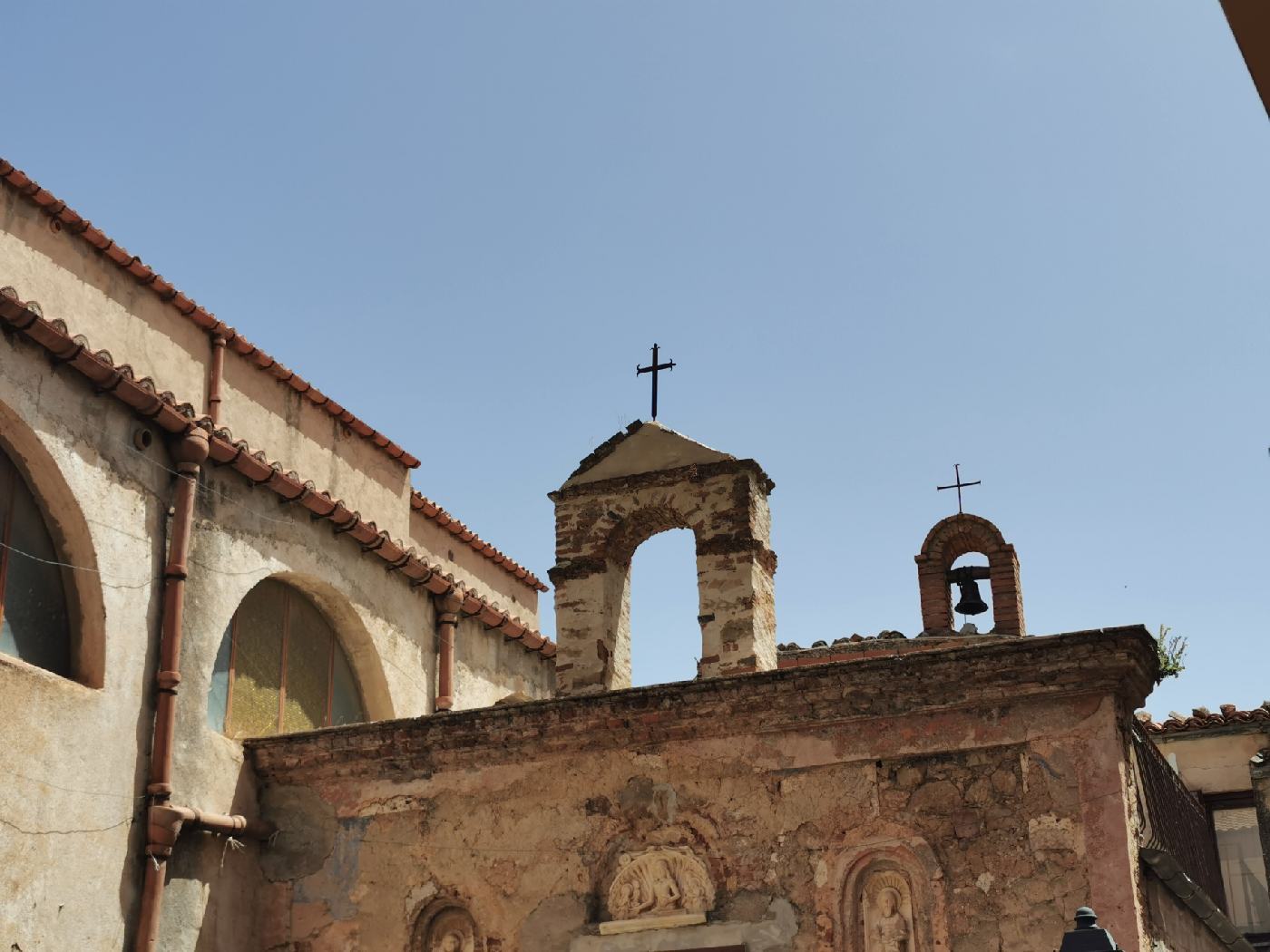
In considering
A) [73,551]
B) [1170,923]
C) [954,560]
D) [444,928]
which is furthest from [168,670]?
[954,560]

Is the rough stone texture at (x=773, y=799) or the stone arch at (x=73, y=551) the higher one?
the stone arch at (x=73, y=551)

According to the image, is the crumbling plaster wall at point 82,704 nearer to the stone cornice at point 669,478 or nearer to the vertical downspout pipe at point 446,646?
the stone cornice at point 669,478

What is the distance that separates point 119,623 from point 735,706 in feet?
13.2

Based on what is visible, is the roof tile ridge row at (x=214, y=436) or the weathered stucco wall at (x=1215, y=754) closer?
the roof tile ridge row at (x=214, y=436)

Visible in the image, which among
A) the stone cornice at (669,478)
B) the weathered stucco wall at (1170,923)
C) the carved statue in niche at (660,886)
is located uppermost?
the stone cornice at (669,478)

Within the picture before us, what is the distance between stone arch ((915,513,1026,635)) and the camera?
688 inches

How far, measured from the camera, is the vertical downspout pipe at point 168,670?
998 centimetres

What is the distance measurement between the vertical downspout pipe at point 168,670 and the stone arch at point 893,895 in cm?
428

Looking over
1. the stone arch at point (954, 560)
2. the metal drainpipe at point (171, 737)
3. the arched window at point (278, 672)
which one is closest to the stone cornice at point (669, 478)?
the arched window at point (278, 672)

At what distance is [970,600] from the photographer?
60.1 ft

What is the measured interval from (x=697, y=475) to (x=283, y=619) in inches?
136

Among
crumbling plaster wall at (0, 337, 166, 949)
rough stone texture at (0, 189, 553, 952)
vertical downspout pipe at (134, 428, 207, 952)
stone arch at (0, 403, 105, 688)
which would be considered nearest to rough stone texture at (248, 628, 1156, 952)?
rough stone texture at (0, 189, 553, 952)

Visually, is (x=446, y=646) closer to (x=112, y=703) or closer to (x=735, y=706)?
(x=112, y=703)

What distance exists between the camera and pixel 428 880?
1061 cm
